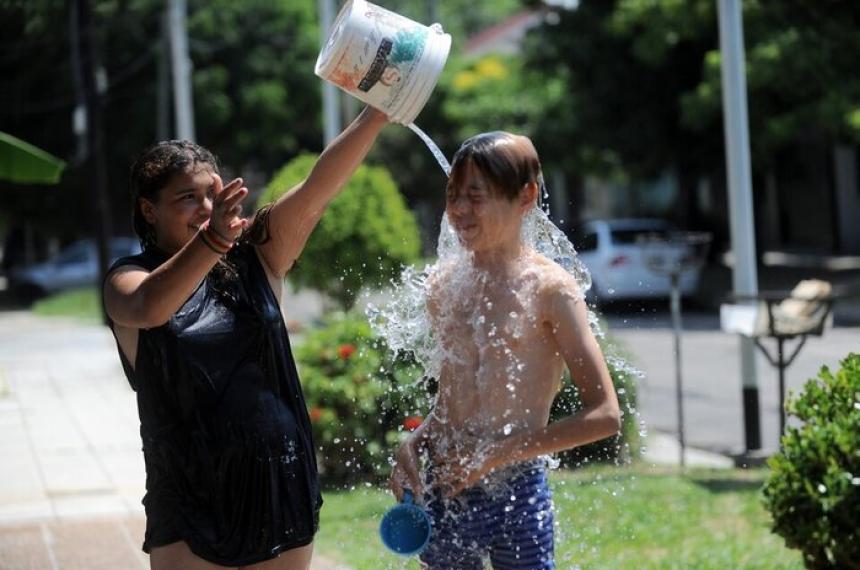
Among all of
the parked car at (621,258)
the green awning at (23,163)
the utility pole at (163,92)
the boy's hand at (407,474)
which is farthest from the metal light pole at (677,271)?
the utility pole at (163,92)

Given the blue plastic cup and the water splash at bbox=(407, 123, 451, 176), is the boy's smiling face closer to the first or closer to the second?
the water splash at bbox=(407, 123, 451, 176)

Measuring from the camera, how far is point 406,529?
3115mm

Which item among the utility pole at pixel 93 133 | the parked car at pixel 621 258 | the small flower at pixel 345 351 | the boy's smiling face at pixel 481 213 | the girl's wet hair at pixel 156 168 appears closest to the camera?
the boy's smiling face at pixel 481 213

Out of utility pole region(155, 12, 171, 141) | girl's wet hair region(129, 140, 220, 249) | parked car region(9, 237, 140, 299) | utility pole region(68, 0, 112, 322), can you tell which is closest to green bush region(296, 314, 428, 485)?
girl's wet hair region(129, 140, 220, 249)

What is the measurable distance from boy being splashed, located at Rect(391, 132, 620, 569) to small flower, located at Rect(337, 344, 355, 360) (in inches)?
222

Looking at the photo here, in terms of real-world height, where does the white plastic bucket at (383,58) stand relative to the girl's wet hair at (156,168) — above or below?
above

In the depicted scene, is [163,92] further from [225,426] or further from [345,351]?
[225,426]

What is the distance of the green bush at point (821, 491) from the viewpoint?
298 centimetres

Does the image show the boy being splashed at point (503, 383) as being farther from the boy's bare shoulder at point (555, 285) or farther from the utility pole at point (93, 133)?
the utility pole at point (93, 133)

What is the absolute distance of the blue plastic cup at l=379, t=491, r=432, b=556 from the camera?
10.2 feet

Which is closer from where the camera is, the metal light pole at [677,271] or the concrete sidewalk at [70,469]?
the concrete sidewalk at [70,469]

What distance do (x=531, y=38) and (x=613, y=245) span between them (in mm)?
5618

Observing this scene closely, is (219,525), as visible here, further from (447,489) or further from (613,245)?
(613,245)

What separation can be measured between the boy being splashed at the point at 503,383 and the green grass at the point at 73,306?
2518 centimetres
